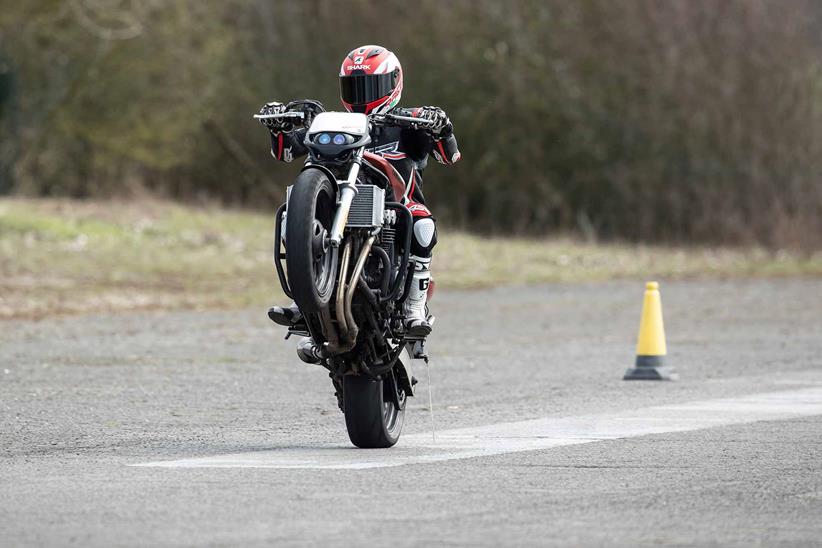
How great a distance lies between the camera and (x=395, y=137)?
10383mm

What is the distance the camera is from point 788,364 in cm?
1691

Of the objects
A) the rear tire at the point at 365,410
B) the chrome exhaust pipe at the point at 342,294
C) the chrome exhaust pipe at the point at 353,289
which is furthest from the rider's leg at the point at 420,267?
the chrome exhaust pipe at the point at 342,294

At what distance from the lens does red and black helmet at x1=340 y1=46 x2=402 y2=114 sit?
1031cm

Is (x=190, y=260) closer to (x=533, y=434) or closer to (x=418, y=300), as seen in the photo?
(x=533, y=434)

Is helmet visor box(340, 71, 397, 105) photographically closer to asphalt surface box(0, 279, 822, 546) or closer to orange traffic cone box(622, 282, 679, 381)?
asphalt surface box(0, 279, 822, 546)

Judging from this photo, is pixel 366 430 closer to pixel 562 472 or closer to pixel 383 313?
pixel 383 313

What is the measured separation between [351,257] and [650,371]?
21.1 feet

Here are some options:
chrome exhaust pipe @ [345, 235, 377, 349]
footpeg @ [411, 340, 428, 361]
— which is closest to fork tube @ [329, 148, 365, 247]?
chrome exhaust pipe @ [345, 235, 377, 349]

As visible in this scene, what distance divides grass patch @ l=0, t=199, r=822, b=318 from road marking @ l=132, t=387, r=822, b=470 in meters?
12.3

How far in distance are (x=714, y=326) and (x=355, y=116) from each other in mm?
13040

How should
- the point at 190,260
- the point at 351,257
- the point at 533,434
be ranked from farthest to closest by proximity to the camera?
1. the point at 190,260
2. the point at 533,434
3. the point at 351,257

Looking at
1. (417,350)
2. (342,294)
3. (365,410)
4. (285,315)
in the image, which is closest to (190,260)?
(417,350)

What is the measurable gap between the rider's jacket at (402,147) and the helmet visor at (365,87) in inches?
7.6

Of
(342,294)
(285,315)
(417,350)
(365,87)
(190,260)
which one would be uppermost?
(365,87)
